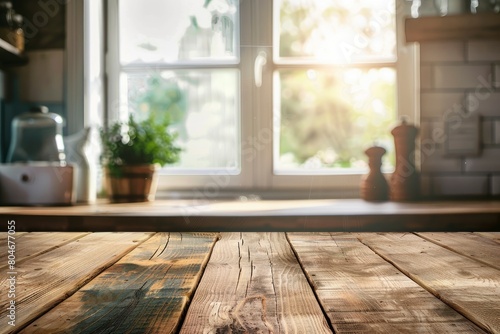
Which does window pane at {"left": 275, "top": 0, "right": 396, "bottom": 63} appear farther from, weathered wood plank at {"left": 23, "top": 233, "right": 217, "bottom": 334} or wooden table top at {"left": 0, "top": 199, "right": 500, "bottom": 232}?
weathered wood plank at {"left": 23, "top": 233, "right": 217, "bottom": 334}

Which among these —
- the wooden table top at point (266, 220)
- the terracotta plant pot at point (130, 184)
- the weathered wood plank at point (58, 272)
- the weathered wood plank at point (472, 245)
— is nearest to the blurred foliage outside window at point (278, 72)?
the terracotta plant pot at point (130, 184)

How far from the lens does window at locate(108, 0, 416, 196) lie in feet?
7.08

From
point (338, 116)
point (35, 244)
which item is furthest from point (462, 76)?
point (35, 244)

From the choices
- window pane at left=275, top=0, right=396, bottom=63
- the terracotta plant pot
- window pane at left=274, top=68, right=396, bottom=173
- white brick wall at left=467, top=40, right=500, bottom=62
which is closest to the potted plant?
the terracotta plant pot

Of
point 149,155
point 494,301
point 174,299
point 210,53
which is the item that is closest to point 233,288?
point 174,299

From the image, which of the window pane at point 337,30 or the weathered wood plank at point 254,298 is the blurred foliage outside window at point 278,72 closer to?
the window pane at point 337,30

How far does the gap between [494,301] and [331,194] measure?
1.56m

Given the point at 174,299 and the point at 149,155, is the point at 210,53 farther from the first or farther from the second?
the point at 174,299

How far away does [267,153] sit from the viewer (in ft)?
7.08

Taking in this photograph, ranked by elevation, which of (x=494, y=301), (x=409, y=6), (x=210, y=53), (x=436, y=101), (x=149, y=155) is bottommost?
(x=494, y=301)

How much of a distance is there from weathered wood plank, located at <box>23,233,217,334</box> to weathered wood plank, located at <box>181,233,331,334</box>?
20 millimetres

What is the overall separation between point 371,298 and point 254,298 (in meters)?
0.13

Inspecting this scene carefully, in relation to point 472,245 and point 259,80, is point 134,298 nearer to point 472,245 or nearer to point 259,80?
point 472,245

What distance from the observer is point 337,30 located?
221cm
